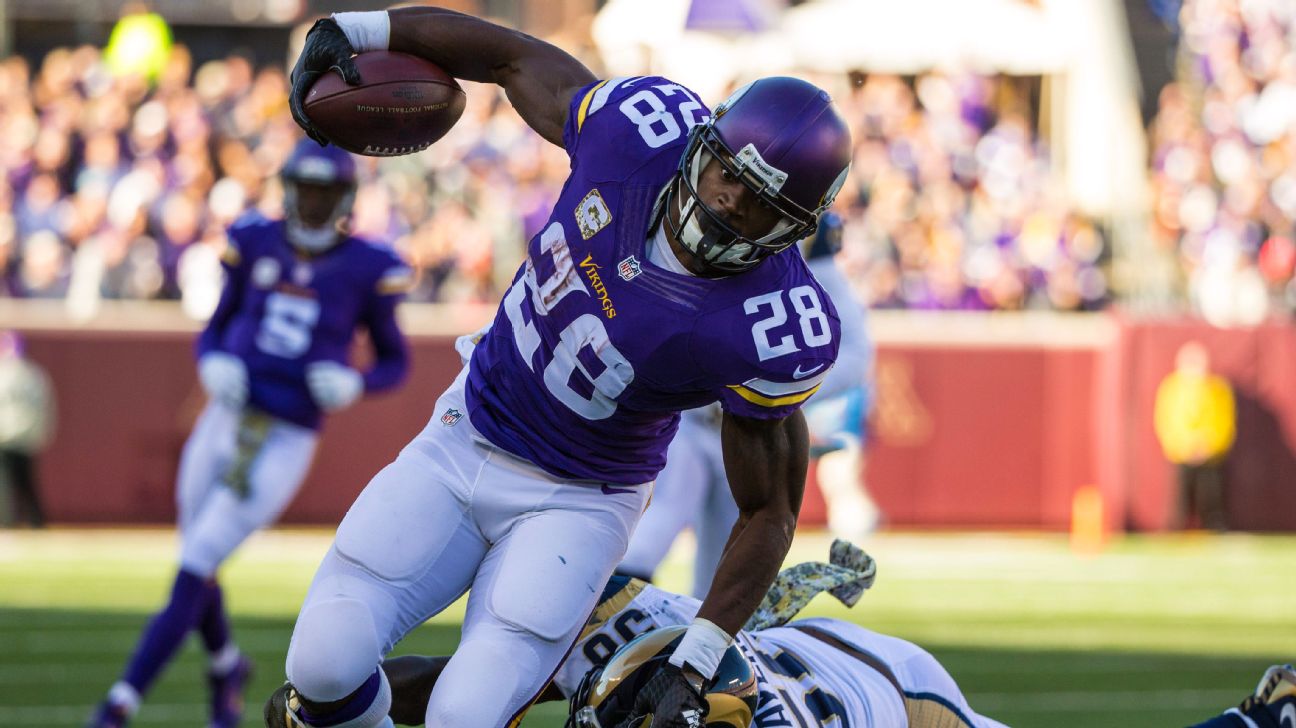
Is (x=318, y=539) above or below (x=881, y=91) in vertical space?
below

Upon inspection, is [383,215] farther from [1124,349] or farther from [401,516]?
[401,516]

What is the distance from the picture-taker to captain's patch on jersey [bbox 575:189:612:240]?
12.9ft

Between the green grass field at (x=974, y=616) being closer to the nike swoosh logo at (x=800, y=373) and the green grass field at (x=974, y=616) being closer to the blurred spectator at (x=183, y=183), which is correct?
the blurred spectator at (x=183, y=183)

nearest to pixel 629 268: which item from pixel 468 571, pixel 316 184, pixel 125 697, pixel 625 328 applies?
pixel 625 328

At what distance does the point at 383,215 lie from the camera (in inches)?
521

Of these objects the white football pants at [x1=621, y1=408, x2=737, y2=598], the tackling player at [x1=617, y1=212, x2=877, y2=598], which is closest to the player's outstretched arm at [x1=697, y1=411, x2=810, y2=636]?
the tackling player at [x1=617, y1=212, x2=877, y2=598]

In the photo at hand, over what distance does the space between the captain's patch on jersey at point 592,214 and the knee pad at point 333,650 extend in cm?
93

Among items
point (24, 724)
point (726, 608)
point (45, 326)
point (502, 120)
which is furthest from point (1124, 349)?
point (726, 608)

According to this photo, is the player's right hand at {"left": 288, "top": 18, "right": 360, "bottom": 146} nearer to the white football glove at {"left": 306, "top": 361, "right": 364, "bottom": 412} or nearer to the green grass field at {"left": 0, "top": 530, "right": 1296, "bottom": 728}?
the white football glove at {"left": 306, "top": 361, "right": 364, "bottom": 412}

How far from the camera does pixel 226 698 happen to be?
250 inches

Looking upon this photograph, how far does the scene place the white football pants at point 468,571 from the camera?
380 centimetres

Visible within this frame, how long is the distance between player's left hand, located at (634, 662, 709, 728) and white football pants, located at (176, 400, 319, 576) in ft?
10.0

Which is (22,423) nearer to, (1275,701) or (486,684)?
(486,684)

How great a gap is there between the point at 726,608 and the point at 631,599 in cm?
49
